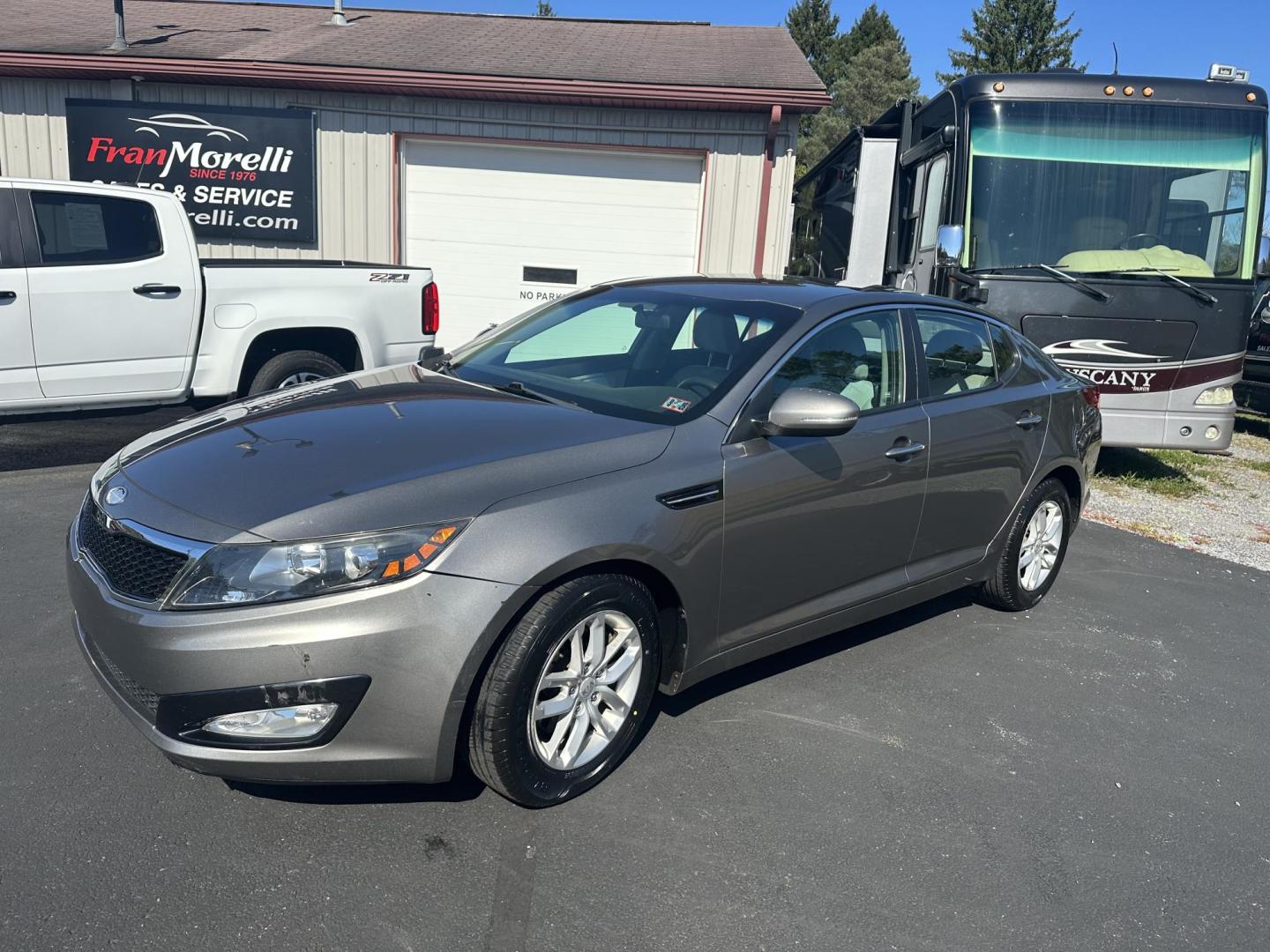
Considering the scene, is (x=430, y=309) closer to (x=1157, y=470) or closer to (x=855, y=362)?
(x=855, y=362)

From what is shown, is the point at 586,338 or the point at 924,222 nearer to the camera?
the point at 586,338

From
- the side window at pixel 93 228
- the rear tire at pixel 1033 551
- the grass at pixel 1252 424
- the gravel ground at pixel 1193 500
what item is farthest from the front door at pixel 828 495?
the grass at pixel 1252 424

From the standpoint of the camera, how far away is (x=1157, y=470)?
9.67 m

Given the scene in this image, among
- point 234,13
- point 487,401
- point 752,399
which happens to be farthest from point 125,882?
point 234,13

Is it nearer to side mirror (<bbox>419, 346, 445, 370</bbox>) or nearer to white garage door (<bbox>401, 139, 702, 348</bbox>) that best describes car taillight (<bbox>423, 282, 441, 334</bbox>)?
side mirror (<bbox>419, 346, 445, 370</bbox>)

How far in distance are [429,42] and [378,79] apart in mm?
2004

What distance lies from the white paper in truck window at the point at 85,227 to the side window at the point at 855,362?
515 centimetres

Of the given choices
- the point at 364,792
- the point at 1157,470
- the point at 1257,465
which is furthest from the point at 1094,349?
the point at 364,792

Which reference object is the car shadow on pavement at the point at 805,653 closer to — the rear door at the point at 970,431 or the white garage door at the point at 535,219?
the rear door at the point at 970,431

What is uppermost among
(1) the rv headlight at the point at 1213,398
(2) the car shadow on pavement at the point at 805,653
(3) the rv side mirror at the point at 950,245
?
(3) the rv side mirror at the point at 950,245

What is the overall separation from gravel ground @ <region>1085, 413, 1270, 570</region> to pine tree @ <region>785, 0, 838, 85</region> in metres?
47.6

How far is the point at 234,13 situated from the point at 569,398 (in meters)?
13.3

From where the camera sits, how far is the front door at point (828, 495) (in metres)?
3.54

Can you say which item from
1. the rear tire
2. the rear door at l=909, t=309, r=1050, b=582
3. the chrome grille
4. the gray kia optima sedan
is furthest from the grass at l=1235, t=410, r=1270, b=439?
the chrome grille
